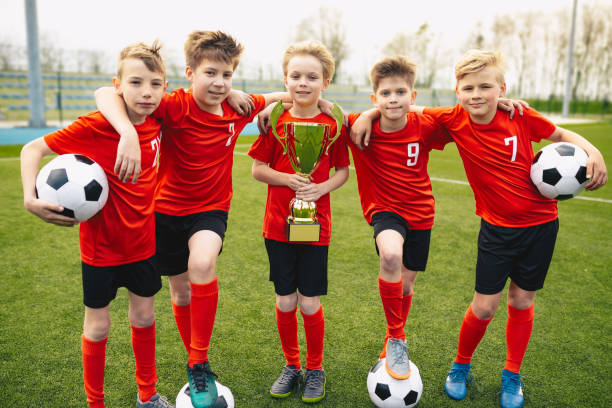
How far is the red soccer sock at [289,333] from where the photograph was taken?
2490 millimetres

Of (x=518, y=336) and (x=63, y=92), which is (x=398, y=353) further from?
(x=63, y=92)

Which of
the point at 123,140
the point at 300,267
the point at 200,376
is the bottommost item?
the point at 200,376

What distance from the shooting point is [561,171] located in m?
2.23

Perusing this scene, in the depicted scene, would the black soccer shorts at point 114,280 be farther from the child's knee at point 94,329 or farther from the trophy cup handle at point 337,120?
the trophy cup handle at point 337,120

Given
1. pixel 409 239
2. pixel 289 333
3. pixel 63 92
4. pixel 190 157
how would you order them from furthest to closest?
pixel 63 92 < pixel 409 239 < pixel 289 333 < pixel 190 157

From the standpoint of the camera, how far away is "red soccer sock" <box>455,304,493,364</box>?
8.20 feet

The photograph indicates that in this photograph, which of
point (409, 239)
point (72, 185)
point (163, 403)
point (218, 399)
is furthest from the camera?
point (409, 239)

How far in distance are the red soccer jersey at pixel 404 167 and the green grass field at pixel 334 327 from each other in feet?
3.10

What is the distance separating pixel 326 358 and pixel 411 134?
1.43 m

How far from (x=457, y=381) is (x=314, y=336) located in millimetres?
813

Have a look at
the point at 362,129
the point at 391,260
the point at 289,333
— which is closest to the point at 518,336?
the point at 391,260

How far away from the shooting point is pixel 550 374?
2650 mm

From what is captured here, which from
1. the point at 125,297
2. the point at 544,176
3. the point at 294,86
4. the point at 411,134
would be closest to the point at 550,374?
the point at 544,176

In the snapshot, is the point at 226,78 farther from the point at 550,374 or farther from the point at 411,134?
the point at 550,374
